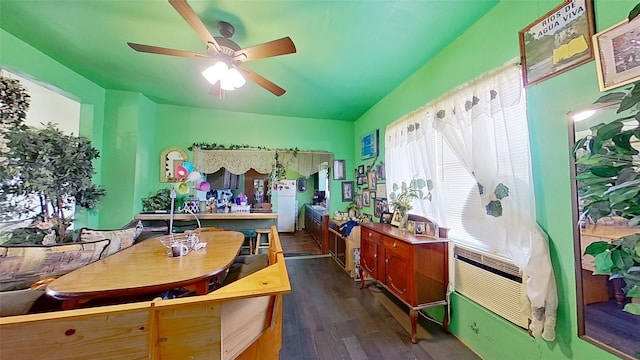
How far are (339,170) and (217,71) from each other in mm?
3035

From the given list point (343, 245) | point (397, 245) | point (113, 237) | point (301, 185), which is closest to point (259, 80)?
point (113, 237)

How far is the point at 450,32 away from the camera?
1.99 metres

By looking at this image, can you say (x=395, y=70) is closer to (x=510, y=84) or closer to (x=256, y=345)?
(x=510, y=84)

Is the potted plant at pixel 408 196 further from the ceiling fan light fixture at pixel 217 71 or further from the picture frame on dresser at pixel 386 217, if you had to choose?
the ceiling fan light fixture at pixel 217 71

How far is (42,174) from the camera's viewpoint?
2.19 metres

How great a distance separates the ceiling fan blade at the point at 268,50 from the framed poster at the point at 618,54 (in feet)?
5.73

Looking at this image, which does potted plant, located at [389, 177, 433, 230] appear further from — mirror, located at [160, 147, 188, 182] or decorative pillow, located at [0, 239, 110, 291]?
mirror, located at [160, 147, 188, 182]

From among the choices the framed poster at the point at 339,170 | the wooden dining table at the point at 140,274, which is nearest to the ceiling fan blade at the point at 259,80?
the wooden dining table at the point at 140,274

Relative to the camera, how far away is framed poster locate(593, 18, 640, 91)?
1.03 meters

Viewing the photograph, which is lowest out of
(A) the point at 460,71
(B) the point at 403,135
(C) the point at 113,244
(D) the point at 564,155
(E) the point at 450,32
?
(C) the point at 113,244

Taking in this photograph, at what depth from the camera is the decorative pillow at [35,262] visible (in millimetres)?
1491

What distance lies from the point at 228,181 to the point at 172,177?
5.44 feet

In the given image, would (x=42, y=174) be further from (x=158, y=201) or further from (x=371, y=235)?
(x=371, y=235)

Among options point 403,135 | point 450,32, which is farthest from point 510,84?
point 403,135
